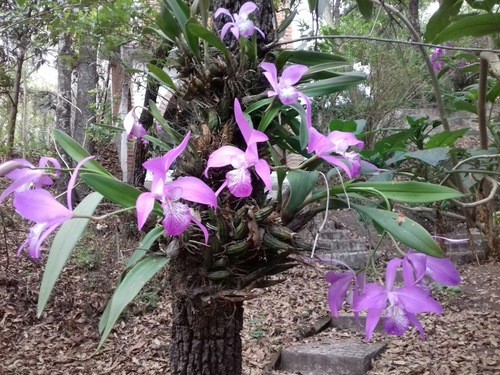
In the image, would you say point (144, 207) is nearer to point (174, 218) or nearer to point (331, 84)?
point (174, 218)

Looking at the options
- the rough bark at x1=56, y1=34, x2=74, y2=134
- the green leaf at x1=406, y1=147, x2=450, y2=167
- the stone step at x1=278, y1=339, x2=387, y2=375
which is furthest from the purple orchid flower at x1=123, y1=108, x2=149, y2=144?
the rough bark at x1=56, y1=34, x2=74, y2=134

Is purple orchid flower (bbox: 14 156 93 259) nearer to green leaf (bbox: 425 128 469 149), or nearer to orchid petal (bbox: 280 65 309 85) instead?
orchid petal (bbox: 280 65 309 85)

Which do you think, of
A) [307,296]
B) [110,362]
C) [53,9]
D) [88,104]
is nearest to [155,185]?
[53,9]

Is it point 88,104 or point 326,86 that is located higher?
point 88,104

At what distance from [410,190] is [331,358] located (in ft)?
8.57

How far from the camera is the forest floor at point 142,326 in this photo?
10.1 ft

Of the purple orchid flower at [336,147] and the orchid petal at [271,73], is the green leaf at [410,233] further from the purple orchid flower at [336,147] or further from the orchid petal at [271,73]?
the orchid petal at [271,73]

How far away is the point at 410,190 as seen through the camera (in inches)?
31.5

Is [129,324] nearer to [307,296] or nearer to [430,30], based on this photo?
[307,296]

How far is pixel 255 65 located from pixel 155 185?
424 millimetres

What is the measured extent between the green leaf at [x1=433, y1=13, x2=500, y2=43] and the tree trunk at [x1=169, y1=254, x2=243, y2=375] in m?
0.82

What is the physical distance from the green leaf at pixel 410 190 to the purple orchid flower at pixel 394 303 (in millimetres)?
120

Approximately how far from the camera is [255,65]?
0.97 metres

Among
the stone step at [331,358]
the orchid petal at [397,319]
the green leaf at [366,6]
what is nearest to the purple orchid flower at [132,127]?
the orchid petal at [397,319]
